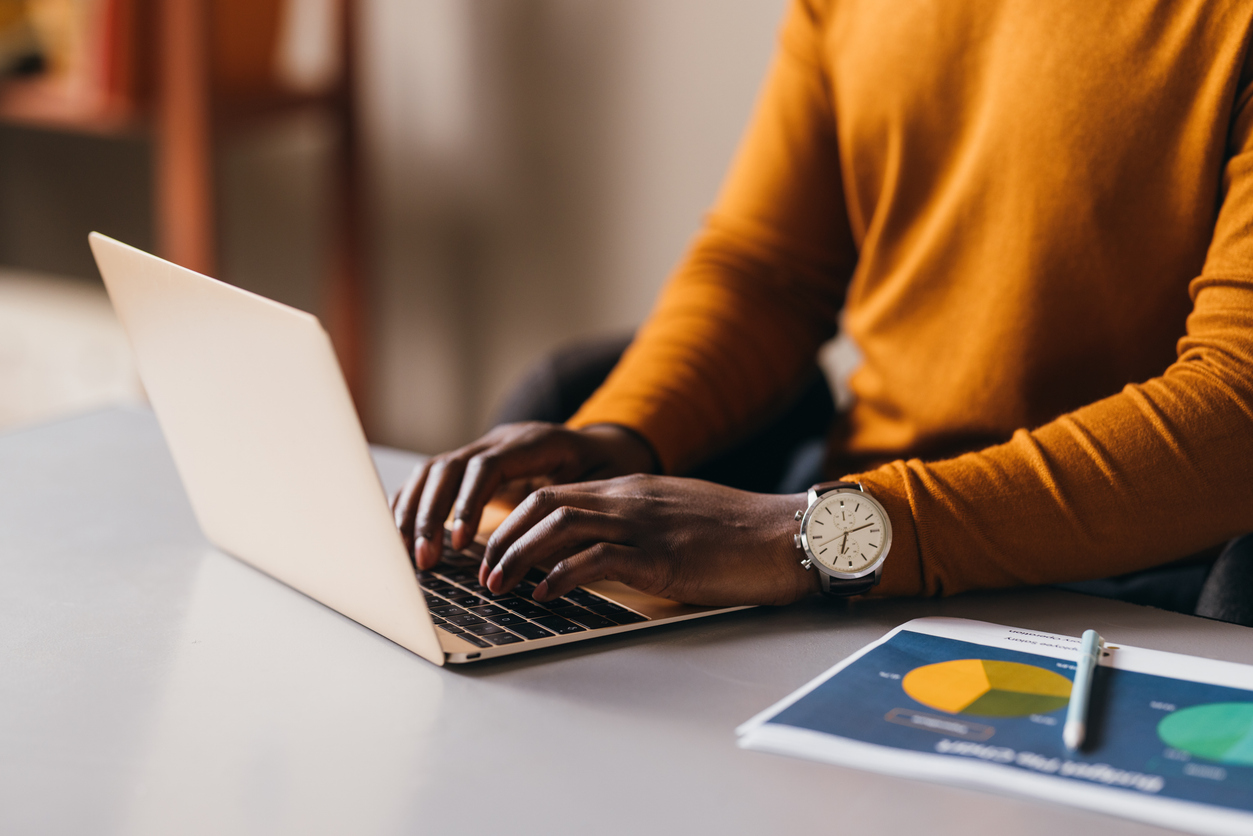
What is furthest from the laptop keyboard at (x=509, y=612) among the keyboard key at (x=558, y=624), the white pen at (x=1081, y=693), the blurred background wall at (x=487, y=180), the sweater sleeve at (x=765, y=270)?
the blurred background wall at (x=487, y=180)

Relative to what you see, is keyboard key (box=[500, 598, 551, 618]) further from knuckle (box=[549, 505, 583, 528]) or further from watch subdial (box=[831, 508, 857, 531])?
watch subdial (box=[831, 508, 857, 531])

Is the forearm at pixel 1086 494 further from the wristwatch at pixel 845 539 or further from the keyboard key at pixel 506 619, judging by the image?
the keyboard key at pixel 506 619

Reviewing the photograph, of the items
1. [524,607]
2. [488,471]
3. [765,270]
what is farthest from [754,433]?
[524,607]

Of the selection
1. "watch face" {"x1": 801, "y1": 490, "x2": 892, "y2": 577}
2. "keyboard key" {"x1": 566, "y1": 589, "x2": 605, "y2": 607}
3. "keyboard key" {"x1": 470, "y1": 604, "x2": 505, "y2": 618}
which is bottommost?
"keyboard key" {"x1": 470, "y1": 604, "x2": 505, "y2": 618}

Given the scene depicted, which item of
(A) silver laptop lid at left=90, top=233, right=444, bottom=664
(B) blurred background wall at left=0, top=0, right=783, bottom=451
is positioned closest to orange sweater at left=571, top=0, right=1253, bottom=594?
(A) silver laptop lid at left=90, top=233, right=444, bottom=664

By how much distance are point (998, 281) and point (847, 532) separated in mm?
378

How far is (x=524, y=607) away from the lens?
71 centimetres

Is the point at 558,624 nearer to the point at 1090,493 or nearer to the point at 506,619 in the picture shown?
the point at 506,619

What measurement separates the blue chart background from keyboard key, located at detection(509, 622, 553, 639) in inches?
6.0

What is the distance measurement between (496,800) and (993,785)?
0.72 feet

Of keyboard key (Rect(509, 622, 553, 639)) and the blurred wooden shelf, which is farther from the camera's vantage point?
the blurred wooden shelf

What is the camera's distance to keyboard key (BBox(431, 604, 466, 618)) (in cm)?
70

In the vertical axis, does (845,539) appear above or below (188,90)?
below

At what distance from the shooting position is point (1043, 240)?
0.97m
